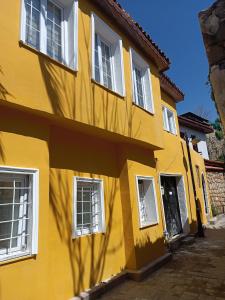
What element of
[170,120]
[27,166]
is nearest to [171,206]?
[170,120]

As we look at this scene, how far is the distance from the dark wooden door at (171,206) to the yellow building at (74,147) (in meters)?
2.86

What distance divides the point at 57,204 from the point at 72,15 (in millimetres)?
4571

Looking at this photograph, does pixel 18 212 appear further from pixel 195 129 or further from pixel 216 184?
pixel 195 129

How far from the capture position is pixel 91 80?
6.09 m

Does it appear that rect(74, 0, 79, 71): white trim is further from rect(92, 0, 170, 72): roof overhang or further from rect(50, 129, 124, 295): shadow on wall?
rect(50, 129, 124, 295): shadow on wall

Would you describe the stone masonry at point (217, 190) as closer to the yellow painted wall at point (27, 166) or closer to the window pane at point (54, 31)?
the window pane at point (54, 31)

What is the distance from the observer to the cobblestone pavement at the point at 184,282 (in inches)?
218

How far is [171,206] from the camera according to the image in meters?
11.9

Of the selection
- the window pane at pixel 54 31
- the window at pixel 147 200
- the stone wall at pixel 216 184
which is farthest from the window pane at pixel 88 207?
the stone wall at pixel 216 184

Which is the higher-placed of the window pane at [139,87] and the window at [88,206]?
the window pane at [139,87]

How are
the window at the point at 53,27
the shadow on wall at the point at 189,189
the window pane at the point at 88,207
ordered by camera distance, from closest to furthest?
the window at the point at 53,27, the window pane at the point at 88,207, the shadow on wall at the point at 189,189

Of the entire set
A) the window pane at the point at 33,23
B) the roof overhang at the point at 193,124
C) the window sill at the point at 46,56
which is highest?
the roof overhang at the point at 193,124

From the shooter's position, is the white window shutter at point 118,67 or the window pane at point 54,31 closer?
the window pane at point 54,31

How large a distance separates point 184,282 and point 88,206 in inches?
125
